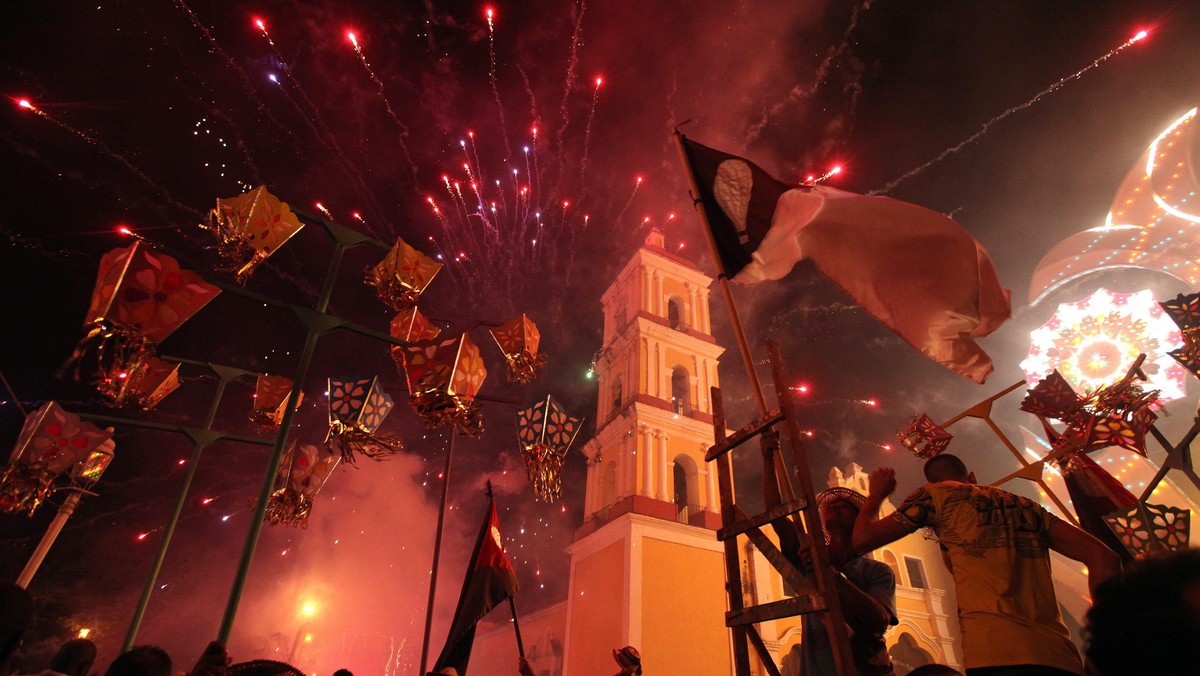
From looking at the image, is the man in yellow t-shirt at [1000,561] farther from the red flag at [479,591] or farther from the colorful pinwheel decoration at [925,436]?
the colorful pinwheel decoration at [925,436]

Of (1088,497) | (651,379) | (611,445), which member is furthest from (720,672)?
(1088,497)

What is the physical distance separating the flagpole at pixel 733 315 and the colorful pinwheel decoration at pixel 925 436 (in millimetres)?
11616

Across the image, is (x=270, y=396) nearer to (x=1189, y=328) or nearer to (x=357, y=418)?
(x=357, y=418)

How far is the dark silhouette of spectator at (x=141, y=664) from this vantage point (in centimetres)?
→ 281

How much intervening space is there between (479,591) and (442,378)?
2.73 m

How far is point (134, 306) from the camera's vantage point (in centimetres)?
588

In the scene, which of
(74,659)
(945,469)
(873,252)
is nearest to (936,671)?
(945,469)

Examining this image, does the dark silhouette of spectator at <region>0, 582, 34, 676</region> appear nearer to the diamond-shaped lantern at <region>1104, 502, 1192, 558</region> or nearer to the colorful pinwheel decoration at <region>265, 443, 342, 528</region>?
the colorful pinwheel decoration at <region>265, 443, 342, 528</region>

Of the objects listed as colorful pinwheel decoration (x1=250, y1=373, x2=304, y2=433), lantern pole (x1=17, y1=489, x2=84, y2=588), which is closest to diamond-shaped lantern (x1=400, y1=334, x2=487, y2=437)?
→ colorful pinwheel decoration (x1=250, y1=373, x2=304, y2=433)

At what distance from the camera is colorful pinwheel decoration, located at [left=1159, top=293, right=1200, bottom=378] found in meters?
8.89

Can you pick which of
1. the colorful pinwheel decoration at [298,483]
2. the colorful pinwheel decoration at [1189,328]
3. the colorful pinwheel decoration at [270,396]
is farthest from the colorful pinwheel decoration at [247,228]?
the colorful pinwheel decoration at [1189,328]

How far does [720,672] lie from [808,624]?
15.1m

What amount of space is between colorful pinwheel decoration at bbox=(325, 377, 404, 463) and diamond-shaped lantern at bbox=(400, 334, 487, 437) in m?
0.91

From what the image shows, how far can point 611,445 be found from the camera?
20875 mm
